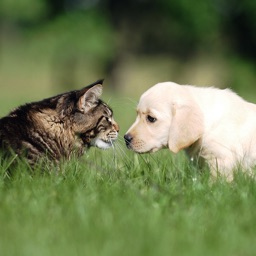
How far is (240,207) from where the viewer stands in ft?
14.1

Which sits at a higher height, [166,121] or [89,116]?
[89,116]

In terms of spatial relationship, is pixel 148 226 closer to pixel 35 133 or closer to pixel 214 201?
pixel 214 201

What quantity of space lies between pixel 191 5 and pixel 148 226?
25665 millimetres

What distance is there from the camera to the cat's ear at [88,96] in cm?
574

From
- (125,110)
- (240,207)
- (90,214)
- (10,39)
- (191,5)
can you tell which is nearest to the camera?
(90,214)

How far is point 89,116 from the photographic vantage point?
19.3 ft

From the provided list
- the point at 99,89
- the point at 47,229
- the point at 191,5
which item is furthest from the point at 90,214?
the point at 191,5

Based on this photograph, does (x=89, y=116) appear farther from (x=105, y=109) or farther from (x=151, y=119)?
(x=151, y=119)

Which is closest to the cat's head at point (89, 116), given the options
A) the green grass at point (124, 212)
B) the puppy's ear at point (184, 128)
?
the green grass at point (124, 212)

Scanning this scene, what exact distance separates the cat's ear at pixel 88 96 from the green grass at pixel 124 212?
623mm

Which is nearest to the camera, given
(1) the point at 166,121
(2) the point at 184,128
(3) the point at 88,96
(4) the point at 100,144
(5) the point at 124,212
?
(5) the point at 124,212

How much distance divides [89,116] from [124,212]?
1974 mm

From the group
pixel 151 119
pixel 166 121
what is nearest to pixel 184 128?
pixel 166 121

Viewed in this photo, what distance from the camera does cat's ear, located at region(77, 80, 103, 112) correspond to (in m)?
5.74
